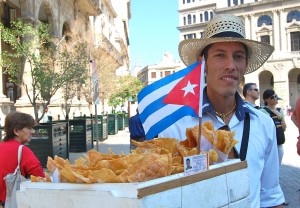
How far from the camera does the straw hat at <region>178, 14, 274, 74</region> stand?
236 centimetres

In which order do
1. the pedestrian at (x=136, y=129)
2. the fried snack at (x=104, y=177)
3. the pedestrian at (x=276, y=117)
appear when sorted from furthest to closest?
1. the pedestrian at (x=276, y=117)
2. the pedestrian at (x=136, y=129)
3. the fried snack at (x=104, y=177)

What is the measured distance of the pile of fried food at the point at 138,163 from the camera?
131 centimetres

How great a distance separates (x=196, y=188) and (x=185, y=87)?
0.63 metres

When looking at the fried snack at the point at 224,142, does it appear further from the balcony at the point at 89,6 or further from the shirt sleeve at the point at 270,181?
the balcony at the point at 89,6

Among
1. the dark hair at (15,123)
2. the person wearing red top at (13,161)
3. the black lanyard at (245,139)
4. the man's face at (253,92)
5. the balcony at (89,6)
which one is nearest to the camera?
the black lanyard at (245,139)

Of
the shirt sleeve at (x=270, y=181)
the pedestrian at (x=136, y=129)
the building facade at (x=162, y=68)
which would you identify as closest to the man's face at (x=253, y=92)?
the pedestrian at (x=136, y=129)

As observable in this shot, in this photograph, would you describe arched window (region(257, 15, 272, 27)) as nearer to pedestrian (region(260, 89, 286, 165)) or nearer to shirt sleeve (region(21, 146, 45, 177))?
pedestrian (region(260, 89, 286, 165))

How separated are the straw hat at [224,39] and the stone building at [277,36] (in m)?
63.3

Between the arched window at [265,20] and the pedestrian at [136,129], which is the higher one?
the arched window at [265,20]

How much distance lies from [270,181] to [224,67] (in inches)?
29.1

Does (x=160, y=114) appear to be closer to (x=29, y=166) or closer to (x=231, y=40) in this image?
(x=231, y=40)

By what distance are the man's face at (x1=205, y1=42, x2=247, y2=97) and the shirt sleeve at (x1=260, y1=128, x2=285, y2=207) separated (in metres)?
0.42

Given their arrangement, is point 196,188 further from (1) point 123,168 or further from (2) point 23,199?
(2) point 23,199

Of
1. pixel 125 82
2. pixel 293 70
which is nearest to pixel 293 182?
pixel 125 82
